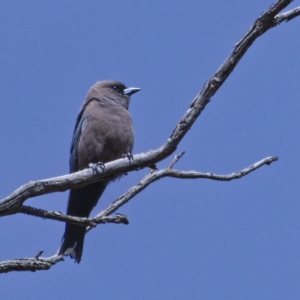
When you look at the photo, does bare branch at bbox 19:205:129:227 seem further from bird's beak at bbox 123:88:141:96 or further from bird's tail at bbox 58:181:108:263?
bird's beak at bbox 123:88:141:96

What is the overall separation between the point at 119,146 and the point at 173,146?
9.18 ft

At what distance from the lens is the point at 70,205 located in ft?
22.9

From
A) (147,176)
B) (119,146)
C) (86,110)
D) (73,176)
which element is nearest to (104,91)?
(86,110)

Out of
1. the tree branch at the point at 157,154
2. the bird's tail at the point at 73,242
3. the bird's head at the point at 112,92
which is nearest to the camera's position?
the tree branch at the point at 157,154

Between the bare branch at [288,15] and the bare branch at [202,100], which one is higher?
the bare branch at [288,15]

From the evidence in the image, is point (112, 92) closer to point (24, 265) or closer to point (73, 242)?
point (73, 242)

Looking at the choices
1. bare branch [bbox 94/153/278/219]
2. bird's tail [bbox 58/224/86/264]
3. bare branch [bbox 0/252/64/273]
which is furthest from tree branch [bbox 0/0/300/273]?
bird's tail [bbox 58/224/86/264]

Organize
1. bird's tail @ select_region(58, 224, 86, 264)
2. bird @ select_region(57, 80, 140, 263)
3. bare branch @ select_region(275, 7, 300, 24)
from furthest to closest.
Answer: bird @ select_region(57, 80, 140, 263)
bird's tail @ select_region(58, 224, 86, 264)
bare branch @ select_region(275, 7, 300, 24)

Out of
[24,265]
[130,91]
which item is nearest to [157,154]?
[24,265]

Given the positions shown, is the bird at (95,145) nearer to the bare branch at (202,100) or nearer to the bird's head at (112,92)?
the bird's head at (112,92)

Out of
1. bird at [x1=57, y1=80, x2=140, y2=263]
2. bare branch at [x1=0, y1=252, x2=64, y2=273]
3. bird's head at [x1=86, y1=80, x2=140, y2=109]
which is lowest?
bare branch at [x1=0, y1=252, x2=64, y2=273]

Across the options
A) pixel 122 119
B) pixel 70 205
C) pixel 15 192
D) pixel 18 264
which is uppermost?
pixel 122 119

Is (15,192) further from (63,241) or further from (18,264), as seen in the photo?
(63,241)

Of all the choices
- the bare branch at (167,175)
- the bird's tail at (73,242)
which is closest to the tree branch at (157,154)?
the bare branch at (167,175)
